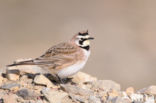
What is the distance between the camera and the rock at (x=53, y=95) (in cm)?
969

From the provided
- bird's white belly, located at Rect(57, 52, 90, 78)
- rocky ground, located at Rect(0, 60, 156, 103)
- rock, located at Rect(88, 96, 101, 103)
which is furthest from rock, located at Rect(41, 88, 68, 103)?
bird's white belly, located at Rect(57, 52, 90, 78)

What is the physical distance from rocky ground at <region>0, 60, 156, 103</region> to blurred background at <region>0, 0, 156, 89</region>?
11796 millimetres

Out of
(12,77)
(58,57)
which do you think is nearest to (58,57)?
(58,57)

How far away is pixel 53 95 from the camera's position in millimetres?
9766

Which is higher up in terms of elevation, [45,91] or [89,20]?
[89,20]

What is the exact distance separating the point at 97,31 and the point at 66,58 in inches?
751

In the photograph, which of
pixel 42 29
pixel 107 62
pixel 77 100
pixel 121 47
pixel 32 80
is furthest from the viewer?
pixel 42 29

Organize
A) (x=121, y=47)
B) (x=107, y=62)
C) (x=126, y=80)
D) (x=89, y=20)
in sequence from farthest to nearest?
1. (x=89, y=20)
2. (x=121, y=47)
3. (x=107, y=62)
4. (x=126, y=80)

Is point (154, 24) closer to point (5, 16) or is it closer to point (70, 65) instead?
point (5, 16)

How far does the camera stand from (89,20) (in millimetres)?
32438

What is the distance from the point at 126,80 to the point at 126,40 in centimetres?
594

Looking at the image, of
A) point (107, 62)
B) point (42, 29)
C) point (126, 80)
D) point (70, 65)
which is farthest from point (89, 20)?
point (70, 65)

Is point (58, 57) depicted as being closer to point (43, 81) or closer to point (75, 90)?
point (43, 81)

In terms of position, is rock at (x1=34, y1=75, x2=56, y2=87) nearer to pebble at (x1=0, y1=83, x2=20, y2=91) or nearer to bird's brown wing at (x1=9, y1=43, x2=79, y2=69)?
pebble at (x1=0, y1=83, x2=20, y2=91)
